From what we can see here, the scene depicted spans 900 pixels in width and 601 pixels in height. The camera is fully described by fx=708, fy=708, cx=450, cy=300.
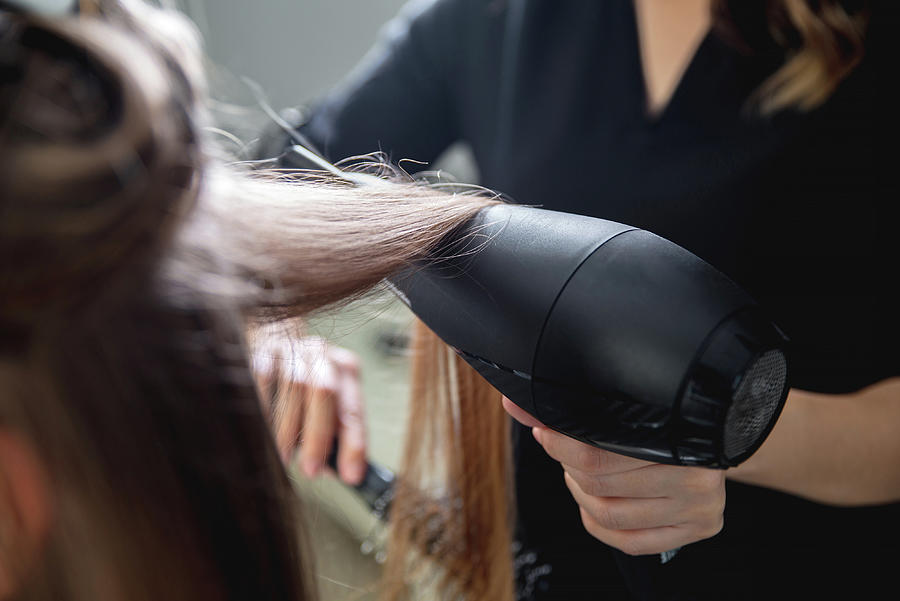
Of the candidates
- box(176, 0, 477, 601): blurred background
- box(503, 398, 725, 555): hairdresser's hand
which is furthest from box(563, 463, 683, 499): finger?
box(176, 0, 477, 601): blurred background

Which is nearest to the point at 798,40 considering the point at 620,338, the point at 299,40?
the point at 620,338

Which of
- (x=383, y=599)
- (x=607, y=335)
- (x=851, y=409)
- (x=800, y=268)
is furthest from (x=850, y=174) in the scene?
(x=383, y=599)

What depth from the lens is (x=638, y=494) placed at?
38 centimetres

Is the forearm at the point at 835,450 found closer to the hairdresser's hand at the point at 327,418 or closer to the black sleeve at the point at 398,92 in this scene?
the hairdresser's hand at the point at 327,418

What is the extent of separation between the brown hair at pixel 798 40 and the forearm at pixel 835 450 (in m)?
0.24

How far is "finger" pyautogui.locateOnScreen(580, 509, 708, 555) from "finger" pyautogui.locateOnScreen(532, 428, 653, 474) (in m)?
0.05

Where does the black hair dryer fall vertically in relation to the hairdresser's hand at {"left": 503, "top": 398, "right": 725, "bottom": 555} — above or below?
above

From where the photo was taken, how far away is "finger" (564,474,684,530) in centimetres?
39

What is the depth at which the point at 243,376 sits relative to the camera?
0.26 meters

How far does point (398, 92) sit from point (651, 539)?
0.56 m

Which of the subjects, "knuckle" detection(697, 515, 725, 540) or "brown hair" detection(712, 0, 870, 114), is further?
"brown hair" detection(712, 0, 870, 114)

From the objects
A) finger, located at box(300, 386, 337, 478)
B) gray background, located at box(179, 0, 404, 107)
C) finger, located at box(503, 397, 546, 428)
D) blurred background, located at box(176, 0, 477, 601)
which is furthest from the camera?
gray background, located at box(179, 0, 404, 107)

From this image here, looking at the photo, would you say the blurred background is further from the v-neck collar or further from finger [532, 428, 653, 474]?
the v-neck collar

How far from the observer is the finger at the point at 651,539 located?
0.40 metres
